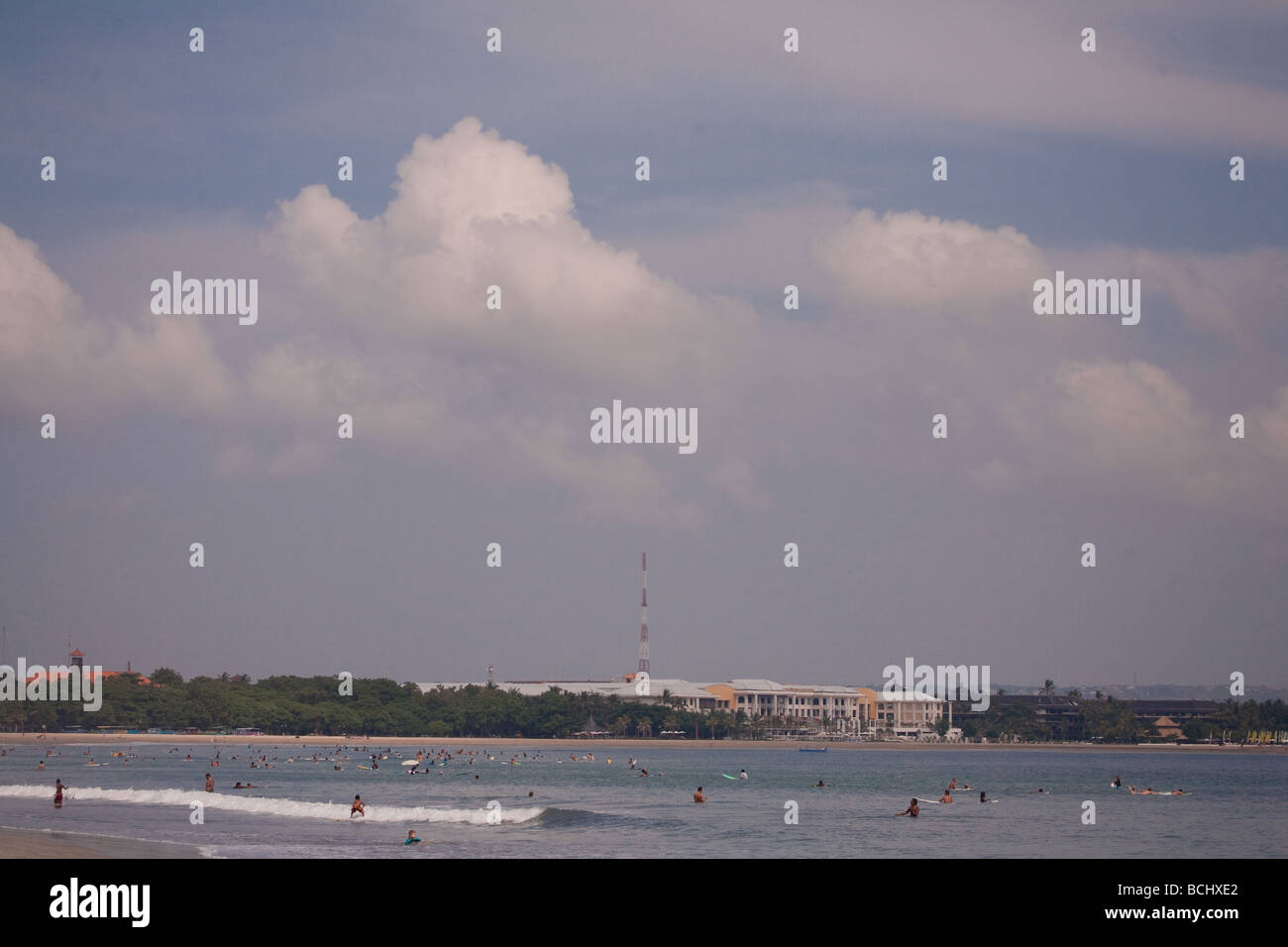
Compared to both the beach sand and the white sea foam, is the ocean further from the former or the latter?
the beach sand

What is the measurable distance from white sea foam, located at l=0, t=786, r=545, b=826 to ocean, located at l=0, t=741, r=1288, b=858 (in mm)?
194

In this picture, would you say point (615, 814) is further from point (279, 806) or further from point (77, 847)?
point (77, 847)

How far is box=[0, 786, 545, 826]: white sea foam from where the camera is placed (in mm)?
74438

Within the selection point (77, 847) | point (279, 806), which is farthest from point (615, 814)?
point (77, 847)

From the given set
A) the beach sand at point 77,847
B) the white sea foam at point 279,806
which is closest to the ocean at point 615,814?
the white sea foam at point 279,806

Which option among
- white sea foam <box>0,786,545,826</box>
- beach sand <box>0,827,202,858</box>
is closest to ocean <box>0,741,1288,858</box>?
white sea foam <box>0,786,545,826</box>

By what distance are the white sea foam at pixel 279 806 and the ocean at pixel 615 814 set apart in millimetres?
194

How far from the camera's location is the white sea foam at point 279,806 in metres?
74.4

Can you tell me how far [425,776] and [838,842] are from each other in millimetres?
68927

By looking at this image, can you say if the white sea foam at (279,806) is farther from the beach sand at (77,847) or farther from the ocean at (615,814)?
the beach sand at (77,847)
